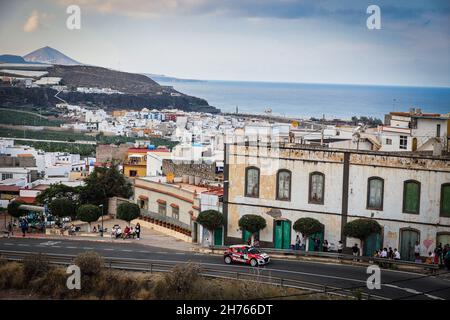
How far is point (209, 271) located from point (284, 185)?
6.01 meters

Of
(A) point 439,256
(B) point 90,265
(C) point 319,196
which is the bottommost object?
(B) point 90,265

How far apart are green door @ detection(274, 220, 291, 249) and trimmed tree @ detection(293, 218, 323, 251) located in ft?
2.81

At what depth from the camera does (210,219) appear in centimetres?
2755

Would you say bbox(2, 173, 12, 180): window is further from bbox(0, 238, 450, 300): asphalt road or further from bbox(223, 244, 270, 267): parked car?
bbox(223, 244, 270, 267): parked car

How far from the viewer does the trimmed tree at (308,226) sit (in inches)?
1018

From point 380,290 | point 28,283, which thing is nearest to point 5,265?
point 28,283

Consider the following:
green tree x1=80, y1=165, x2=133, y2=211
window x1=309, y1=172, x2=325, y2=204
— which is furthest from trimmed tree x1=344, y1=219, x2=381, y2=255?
green tree x1=80, y1=165, x2=133, y2=211

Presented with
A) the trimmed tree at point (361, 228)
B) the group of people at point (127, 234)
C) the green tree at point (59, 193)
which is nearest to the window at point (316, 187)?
the trimmed tree at point (361, 228)

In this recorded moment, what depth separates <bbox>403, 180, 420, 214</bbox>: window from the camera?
81.0 ft

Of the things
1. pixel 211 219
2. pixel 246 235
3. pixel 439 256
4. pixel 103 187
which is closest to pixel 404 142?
pixel 246 235

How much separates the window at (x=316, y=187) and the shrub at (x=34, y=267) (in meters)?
9.87

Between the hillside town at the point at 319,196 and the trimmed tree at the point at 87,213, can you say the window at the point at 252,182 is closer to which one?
the hillside town at the point at 319,196

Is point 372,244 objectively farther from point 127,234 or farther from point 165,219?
point 165,219

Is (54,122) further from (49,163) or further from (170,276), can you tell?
(170,276)
